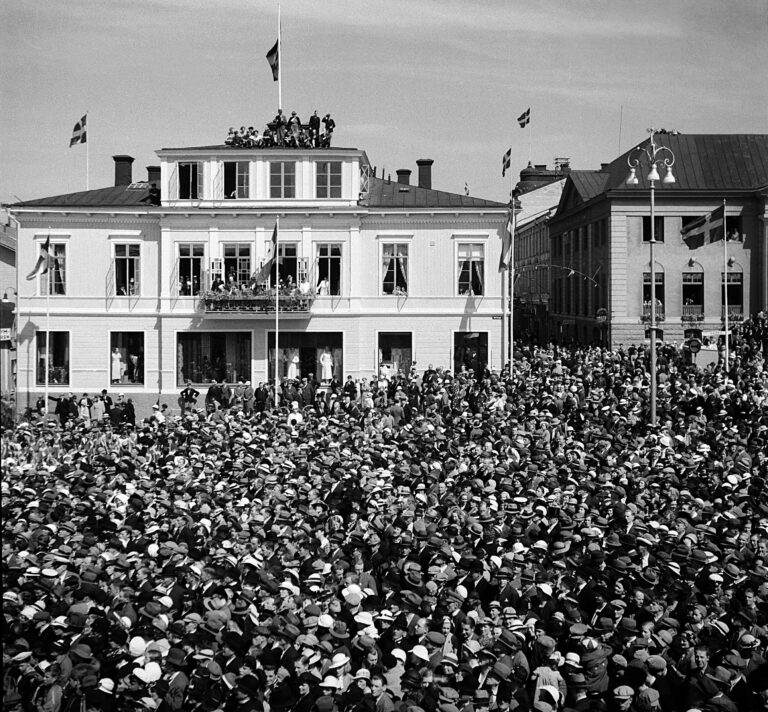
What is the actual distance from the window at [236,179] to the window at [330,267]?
404cm

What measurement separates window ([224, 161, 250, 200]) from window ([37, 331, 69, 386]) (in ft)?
30.0

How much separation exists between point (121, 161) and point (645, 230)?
31.6 metres

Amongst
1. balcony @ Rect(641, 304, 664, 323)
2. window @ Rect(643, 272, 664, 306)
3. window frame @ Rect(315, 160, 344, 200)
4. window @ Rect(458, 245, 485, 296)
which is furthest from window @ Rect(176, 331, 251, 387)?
window @ Rect(643, 272, 664, 306)

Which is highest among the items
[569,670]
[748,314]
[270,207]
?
[270,207]

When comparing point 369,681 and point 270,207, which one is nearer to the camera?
point 369,681

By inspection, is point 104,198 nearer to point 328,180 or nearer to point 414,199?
point 328,180

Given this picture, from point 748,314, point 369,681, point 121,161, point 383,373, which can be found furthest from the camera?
point 748,314

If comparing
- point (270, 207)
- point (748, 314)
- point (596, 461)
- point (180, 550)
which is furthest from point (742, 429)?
point (748, 314)

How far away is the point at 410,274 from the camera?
146 feet

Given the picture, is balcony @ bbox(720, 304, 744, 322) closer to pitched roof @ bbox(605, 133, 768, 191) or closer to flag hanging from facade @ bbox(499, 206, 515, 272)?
pitched roof @ bbox(605, 133, 768, 191)

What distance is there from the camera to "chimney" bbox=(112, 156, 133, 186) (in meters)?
47.7

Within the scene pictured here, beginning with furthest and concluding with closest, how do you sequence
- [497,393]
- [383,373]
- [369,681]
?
[383,373]
[497,393]
[369,681]

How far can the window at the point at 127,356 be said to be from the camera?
43625 mm

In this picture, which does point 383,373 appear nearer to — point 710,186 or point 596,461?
point 596,461
